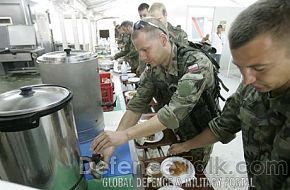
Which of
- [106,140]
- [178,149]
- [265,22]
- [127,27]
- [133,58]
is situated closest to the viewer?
[265,22]

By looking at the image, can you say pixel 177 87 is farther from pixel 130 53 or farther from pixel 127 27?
pixel 130 53

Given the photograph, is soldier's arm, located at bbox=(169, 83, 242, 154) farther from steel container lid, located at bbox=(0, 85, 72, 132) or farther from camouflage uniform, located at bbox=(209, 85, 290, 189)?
steel container lid, located at bbox=(0, 85, 72, 132)

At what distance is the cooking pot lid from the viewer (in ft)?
1.89

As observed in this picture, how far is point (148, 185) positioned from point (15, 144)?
1.92ft

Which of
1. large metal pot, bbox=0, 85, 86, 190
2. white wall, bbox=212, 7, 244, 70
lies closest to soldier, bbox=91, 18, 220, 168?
large metal pot, bbox=0, 85, 86, 190

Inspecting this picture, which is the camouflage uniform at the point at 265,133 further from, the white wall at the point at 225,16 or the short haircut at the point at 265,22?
the white wall at the point at 225,16

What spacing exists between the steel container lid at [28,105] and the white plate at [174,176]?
56 cm

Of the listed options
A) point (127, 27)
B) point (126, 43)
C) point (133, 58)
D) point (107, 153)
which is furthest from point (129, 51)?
point (107, 153)

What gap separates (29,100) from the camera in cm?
63

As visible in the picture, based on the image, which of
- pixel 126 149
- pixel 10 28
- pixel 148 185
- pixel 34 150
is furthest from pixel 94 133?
pixel 10 28

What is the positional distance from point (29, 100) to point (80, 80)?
0.35 metres

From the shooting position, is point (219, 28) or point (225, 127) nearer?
point (225, 127)

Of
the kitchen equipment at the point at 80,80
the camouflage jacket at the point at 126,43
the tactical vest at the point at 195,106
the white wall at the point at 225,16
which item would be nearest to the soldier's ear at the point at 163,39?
the tactical vest at the point at 195,106

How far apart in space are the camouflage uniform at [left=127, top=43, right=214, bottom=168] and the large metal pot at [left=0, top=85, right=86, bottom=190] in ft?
1.44
